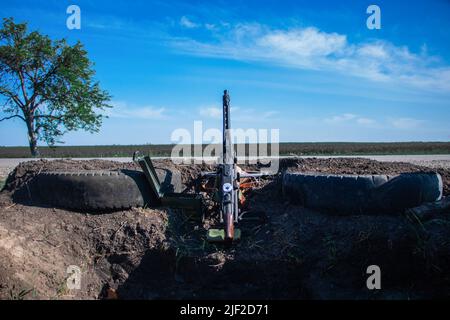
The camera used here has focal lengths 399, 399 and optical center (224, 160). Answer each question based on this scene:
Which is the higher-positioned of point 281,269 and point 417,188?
point 417,188

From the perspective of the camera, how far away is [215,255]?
5.30m

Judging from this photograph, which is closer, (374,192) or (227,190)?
(374,192)

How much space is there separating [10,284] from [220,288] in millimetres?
2384

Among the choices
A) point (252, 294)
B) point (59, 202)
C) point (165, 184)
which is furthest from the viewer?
point (165, 184)

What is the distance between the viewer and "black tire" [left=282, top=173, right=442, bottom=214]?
5480 mm

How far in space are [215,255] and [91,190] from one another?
2.15 metres

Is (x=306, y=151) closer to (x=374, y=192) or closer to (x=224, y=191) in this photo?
(x=374, y=192)

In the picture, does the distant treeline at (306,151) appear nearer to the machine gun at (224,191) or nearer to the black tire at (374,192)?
the machine gun at (224,191)

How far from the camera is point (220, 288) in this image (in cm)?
505

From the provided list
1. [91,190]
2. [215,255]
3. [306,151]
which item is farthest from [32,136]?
[215,255]

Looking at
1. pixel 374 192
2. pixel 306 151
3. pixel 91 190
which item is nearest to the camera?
pixel 374 192

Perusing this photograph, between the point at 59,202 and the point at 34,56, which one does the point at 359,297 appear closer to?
the point at 59,202

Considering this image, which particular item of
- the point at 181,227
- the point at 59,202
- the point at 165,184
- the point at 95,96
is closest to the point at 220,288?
the point at 181,227

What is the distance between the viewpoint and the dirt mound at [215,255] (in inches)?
181
